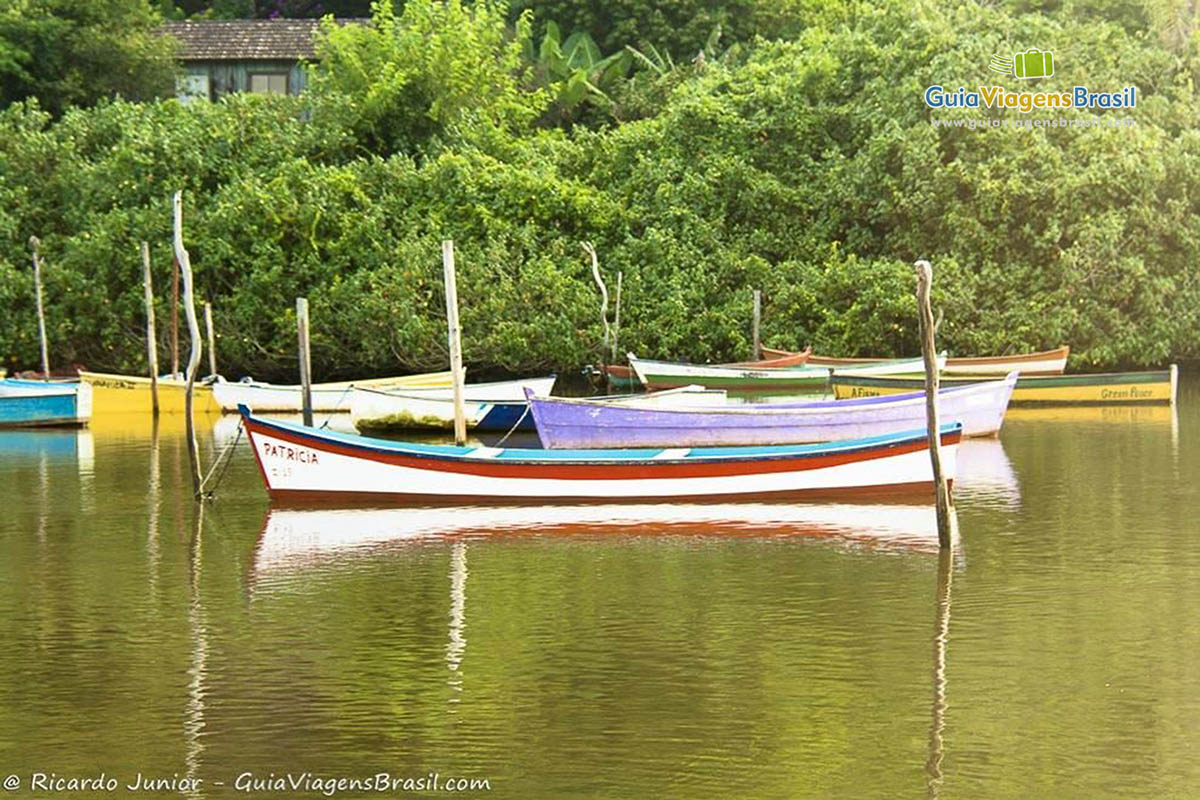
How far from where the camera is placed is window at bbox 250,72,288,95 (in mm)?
61750

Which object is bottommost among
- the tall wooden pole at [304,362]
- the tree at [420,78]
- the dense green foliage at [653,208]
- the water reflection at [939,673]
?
the water reflection at [939,673]

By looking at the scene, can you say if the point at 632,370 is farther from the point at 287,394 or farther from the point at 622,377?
the point at 287,394

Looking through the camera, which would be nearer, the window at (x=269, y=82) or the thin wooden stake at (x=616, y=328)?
the thin wooden stake at (x=616, y=328)

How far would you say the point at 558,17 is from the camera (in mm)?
60812

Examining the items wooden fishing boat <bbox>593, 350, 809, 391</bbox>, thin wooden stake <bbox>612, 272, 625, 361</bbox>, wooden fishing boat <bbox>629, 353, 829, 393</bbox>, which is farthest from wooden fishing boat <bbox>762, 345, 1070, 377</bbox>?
thin wooden stake <bbox>612, 272, 625, 361</bbox>

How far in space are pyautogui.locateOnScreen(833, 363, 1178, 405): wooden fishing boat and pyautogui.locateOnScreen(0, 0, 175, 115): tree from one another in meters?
24.4

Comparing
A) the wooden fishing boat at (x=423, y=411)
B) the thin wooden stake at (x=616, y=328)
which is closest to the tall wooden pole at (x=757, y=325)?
the thin wooden stake at (x=616, y=328)

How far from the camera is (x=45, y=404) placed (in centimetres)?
4062

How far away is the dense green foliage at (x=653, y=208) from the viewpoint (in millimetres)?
48438

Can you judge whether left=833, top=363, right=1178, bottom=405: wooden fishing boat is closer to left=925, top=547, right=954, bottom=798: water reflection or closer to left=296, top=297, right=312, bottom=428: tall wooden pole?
left=296, top=297, right=312, bottom=428: tall wooden pole

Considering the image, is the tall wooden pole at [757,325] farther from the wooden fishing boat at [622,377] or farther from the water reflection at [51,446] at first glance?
the water reflection at [51,446]

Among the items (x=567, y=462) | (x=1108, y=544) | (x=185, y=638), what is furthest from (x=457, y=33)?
(x=185, y=638)

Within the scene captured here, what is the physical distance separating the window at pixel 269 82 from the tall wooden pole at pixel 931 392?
43.0 m

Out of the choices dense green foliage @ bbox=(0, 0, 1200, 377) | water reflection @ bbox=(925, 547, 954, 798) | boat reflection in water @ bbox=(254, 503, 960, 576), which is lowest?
water reflection @ bbox=(925, 547, 954, 798)
